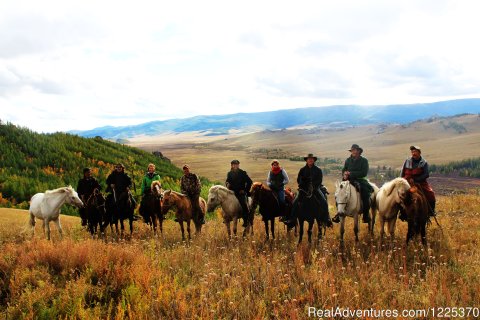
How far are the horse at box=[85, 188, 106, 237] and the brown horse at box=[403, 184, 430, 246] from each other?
10.1 meters

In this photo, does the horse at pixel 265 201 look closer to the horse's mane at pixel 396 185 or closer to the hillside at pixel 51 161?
the horse's mane at pixel 396 185

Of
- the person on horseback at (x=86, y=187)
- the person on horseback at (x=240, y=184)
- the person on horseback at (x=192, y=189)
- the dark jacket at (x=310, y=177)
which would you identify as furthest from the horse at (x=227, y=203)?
the person on horseback at (x=86, y=187)

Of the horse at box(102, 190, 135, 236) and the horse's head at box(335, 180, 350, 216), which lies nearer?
the horse's head at box(335, 180, 350, 216)

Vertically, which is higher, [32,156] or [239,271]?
[32,156]

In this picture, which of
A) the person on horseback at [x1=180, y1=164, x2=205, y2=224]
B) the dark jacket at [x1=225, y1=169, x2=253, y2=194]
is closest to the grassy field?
the dark jacket at [x1=225, y1=169, x2=253, y2=194]

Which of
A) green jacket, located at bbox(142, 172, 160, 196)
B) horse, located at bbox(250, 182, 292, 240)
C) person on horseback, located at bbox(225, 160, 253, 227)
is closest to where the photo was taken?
horse, located at bbox(250, 182, 292, 240)

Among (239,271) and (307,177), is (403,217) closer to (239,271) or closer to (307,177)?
(307,177)

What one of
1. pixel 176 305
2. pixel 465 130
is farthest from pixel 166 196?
pixel 465 130

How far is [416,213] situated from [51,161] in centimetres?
2268

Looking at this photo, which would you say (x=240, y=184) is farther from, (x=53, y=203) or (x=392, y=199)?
(x=53, y=203)

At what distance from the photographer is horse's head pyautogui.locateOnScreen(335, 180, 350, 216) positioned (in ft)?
35.3

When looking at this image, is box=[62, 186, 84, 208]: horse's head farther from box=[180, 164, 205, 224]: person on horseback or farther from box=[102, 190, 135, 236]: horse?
box=[180, 164, 205, 224]: person on horseback

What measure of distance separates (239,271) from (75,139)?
2721cm

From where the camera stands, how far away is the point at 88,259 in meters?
7.77
